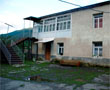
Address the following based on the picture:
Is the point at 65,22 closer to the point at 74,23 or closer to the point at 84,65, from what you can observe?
the point at 74,23

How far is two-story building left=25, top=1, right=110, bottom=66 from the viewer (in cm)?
1316

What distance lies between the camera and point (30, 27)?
20766 millimetres

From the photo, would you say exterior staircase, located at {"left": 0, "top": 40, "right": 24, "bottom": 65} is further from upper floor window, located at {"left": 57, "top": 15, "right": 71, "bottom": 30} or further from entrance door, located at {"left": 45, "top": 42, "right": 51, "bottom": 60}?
upper floor window, located at {"left": 57, "top": 15, "right": 71, "bottom": 30}

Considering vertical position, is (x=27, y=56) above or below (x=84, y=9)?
below

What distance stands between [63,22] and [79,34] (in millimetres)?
3156

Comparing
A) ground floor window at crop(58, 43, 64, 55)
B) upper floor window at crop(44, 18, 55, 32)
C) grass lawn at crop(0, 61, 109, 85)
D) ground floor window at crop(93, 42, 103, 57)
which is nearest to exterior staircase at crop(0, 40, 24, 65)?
grass lawn at crop(0, 61, 109, 85)

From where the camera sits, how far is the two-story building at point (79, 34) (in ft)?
43.2

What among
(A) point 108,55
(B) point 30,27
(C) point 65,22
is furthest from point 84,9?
(B) point 30,27

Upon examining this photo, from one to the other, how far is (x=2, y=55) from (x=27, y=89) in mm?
11043

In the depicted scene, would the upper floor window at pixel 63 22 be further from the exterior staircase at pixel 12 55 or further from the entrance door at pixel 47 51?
the exterior staircase at pixel 12 55

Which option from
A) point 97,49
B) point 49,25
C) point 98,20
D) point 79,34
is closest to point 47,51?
point 49,25

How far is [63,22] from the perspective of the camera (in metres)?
17.0

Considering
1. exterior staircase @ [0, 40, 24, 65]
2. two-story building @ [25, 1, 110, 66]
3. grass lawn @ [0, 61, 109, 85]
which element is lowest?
grass lawn @ [0, 61, 109, 85]

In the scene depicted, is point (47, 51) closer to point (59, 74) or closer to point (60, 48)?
point (60, 48)
